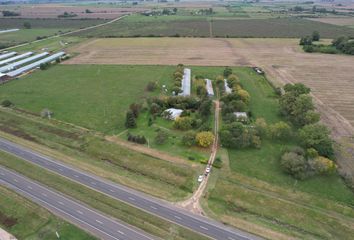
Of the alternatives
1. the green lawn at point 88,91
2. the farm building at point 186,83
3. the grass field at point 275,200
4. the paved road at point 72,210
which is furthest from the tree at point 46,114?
the grass field at point 275,200

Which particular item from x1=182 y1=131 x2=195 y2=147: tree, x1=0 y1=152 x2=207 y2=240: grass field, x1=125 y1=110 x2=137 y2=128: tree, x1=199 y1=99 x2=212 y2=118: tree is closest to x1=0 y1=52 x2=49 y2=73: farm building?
x1=125 y1=110 x2=137 y2=128: tree

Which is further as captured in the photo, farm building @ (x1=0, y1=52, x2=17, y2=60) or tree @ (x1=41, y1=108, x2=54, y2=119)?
farm building @ (x1=0, y1=52, x2=17, y2=60)

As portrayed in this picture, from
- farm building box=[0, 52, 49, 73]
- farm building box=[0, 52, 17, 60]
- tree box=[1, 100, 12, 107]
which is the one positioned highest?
farm building box=[0, 52, 17, 60]

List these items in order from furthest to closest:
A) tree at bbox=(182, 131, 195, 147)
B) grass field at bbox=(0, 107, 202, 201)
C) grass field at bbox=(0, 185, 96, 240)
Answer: tree at bbox=(182, 131, 195, 147) → grass field at bbox=(0, 107, 202, 201) → grass field at bbox=(0, 185, 96, 240)

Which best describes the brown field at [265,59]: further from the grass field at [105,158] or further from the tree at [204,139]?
the grass field at [105,158]

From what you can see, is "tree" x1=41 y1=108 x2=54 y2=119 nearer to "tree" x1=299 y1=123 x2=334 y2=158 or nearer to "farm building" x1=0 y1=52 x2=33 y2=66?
"tree" x1=299 y1=123 x2=334 y2=158

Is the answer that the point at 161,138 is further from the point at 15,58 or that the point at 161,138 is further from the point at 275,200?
the point at 15,58
